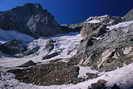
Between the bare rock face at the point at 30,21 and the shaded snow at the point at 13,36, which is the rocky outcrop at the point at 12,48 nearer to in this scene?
the shaded snow at the point at 13,36

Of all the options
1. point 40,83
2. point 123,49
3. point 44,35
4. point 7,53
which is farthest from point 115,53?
point 44,35

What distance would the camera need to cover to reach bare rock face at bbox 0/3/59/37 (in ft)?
354

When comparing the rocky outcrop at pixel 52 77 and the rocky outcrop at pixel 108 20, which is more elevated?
the rocky outcrop at pixel 108 20

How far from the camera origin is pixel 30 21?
116 meters

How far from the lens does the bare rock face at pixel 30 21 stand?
354 ft

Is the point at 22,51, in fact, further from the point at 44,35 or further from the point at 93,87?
the point at 93,87

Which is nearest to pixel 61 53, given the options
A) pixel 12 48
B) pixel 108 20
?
pixel 12 48

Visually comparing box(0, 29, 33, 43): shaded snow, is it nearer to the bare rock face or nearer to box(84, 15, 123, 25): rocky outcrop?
the bare rock face

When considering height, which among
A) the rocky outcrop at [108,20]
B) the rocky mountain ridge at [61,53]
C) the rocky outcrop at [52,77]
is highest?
the rocky outcrop at [108,20]

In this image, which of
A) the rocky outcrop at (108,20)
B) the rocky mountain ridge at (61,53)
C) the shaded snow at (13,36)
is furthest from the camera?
the shaded snow at (13,36)

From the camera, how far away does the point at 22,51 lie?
245 feet

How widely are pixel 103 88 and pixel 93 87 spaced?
82 cm

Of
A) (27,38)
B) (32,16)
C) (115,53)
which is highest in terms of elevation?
(32,16)

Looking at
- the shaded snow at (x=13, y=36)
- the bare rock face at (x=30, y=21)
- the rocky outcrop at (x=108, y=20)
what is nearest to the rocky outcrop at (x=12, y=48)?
the shaded snow at (x=13, y=36)
